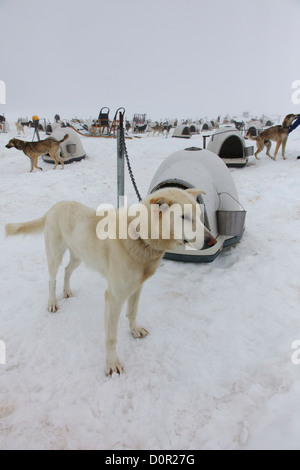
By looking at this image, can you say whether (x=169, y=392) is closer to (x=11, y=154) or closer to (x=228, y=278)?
(x=228, y=278)

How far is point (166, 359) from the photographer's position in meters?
2.44

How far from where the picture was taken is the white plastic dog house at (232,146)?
34.0ft

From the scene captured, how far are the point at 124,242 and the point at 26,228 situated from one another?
1.44 meters

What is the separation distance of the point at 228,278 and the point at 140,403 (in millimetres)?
2089

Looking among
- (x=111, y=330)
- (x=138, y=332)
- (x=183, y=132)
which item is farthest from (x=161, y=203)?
(x=183, y=132)

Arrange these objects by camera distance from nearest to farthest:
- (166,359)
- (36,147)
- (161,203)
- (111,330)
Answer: (161,203), (111,330), (166,359), (36,147)

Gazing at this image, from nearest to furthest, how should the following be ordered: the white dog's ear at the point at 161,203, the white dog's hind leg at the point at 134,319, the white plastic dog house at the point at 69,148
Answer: the white dog's ear at the point at 161,203, the white dog's hind leg at the point at 134,319, the white plastic dog house at the point at 69,148

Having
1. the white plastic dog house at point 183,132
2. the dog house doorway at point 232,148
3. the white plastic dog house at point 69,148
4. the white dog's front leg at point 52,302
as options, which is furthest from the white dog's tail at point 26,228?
the white plastic dog house at point 183,132

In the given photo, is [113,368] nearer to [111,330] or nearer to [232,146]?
[111,330]

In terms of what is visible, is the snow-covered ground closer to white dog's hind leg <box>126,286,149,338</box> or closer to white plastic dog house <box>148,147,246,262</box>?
white dog's hind leg <box>126,286,149,338</box>

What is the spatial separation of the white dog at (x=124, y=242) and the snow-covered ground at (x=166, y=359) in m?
0.30

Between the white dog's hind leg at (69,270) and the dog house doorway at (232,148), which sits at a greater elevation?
the dog house doorway at (232,148)

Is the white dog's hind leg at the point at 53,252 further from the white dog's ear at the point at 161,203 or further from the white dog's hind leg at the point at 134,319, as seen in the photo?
the white dog's ear at the point at 161,203

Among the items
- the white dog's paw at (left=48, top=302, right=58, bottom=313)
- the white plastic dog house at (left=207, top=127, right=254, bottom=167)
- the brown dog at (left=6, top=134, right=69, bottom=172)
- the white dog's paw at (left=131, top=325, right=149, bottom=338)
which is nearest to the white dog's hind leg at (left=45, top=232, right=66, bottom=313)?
the white dog's paw at (left=48, top=302, right=58, bottom=313)
